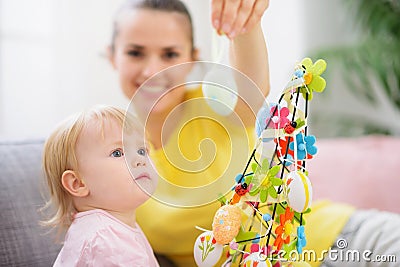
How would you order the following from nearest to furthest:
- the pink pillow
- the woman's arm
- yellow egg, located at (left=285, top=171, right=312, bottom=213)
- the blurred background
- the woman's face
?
yellow egg, located at (left=285, top=171, right=312, bottom=213) < the woman's arm < the woman's face < the pink pillow < the blurred background

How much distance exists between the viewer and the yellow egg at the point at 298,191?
1.77 ft

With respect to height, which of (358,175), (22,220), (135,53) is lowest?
(358,175)

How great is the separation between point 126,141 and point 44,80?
126 centimetres

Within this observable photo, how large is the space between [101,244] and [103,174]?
2.8 inches

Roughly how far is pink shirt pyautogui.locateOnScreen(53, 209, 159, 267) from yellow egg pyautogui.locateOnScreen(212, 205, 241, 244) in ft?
0.24

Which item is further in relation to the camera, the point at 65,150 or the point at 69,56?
the point at 69,56

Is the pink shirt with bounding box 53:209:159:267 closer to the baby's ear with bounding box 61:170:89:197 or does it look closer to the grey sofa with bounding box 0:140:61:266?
the baby's ear with bounding box 61:170:89:197

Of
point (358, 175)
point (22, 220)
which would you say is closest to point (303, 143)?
point (22, 220)

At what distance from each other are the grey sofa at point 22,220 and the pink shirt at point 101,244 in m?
0.13

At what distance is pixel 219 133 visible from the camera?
606 millimetres

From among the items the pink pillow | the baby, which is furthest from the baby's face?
the pink pillow

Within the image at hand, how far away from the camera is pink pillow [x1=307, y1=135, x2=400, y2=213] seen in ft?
4.40

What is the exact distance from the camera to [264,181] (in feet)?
1.86

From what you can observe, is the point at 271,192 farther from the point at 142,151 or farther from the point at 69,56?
the point at 69,56
